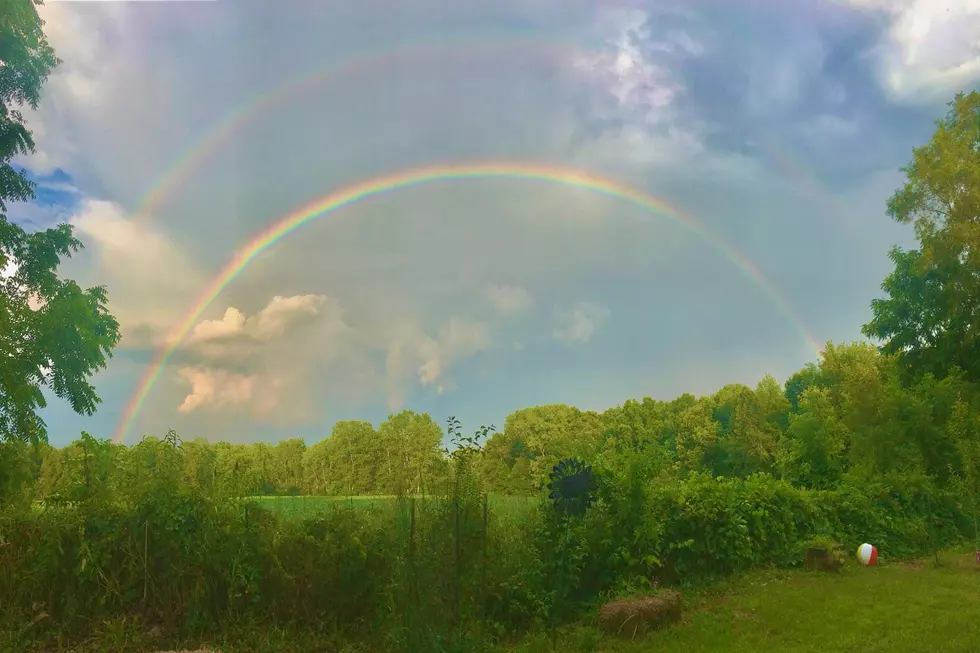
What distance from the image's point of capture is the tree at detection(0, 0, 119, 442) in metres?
12.2

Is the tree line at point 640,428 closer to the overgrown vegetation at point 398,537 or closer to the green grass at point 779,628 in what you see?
the overgrown vegetation at point 398,537

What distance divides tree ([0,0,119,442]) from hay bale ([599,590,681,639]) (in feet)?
36.6

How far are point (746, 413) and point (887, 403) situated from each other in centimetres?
2231

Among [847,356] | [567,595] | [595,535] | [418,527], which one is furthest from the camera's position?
[847,356]

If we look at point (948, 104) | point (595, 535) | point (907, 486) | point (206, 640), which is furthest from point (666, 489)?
point (948, 104)

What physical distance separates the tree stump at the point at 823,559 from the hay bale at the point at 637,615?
351 cm

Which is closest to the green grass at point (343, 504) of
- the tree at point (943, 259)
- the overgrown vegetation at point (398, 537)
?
the overgrown vegetation at point (398, 537)

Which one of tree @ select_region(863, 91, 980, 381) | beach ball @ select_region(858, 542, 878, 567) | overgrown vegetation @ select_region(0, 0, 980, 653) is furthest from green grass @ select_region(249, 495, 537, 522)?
tree @ select_region(863, 91, 980, 381)

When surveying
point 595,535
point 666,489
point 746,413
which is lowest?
point 595,535

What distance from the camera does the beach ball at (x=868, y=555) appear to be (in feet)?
29.2

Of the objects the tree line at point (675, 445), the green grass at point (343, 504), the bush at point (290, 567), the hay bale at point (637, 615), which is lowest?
the hay bale at point (637, 615)

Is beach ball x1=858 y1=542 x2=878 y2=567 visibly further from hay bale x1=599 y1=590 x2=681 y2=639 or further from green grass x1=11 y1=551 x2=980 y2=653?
hay bale x1=599 y1=590 x2=681 y2=639

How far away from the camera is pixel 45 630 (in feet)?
18.5

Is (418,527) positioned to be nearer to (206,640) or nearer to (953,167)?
(206,640)
